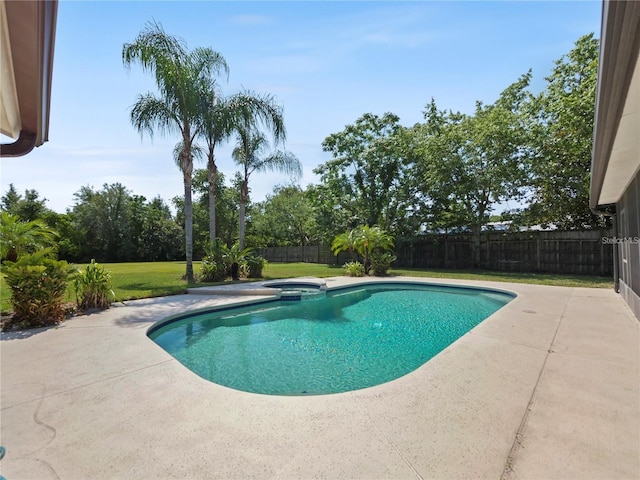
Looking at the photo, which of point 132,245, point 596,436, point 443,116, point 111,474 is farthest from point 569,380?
point 132,245

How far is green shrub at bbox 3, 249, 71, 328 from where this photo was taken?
5375mm

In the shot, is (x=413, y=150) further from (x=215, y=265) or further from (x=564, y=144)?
(x=215, y=265)

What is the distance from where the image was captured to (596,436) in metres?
2.18

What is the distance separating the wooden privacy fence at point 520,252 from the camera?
12953 mm

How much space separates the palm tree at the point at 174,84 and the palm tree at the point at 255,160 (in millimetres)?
2303

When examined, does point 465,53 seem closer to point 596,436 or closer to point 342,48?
point 342,48

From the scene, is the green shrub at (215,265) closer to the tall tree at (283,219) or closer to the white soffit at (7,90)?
the white soffit at (7,90)

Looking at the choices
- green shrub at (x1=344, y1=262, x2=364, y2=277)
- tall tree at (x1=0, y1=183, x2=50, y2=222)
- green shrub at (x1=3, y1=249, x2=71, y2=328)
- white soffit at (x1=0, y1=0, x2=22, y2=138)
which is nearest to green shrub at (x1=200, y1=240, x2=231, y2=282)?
green shrub at (x1=344, y1=262, x2=364, y2=277)

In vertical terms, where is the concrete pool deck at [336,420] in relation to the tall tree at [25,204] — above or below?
below

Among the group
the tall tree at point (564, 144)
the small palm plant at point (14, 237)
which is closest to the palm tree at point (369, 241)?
the tall tree at point (564, 144)

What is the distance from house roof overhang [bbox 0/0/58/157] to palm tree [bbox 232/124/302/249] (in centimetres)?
1078

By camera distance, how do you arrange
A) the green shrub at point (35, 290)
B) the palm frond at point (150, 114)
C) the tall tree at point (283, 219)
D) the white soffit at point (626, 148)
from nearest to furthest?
the white soffit at point (626, 148) < the green shrub at point (35, 290) < the palm frond at point (150, 114) < the tall tree at point (283, 219)

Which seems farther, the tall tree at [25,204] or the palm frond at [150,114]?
the tall tree at [25,204]

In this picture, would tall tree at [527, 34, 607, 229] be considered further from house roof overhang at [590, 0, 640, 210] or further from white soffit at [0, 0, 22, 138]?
white soffit at [0, 0, 22, 138]
